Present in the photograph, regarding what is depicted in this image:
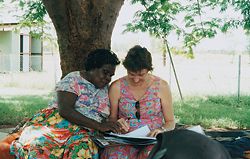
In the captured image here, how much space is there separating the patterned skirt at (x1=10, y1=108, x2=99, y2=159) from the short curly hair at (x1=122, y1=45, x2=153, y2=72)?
0.61 metres

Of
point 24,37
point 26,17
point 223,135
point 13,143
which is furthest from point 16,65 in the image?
point 13,143

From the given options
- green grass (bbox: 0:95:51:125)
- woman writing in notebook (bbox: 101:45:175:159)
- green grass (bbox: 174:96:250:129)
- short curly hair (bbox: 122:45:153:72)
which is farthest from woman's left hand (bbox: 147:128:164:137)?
green grass (bbox: 0:95:51:125)

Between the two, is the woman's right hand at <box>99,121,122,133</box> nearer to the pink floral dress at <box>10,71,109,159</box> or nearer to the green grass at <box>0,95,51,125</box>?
the pink floral dress at <box>10,71,109,159</box>

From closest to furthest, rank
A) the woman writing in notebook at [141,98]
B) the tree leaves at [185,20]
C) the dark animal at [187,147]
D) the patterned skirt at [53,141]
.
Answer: the dark animal at [187,147], the patterned skirt at [53,141], the woman writing in notebook at [141,98], the tree leaves at [185,20]

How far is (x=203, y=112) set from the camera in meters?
8.65

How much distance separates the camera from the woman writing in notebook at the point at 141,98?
3.23 metres

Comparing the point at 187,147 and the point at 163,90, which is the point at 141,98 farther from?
the point at 187,147

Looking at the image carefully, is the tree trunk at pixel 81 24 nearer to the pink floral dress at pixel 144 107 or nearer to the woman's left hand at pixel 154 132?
the pink floral dress at pixel 144 107

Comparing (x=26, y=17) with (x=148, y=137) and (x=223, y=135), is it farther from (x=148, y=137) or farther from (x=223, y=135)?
(x=148, y=137)

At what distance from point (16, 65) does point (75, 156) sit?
15.2 meters

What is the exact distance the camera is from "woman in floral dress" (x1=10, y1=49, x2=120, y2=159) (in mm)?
2975

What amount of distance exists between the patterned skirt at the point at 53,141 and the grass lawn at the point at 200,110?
15.4 feet

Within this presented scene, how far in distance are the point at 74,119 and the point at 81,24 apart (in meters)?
1.33

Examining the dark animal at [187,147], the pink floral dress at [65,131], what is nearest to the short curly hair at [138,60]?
the pink floral dress at [65,131]
